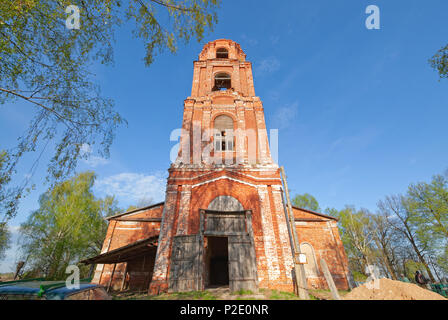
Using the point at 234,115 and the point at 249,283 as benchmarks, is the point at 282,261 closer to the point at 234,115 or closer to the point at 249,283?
the point at 249,283

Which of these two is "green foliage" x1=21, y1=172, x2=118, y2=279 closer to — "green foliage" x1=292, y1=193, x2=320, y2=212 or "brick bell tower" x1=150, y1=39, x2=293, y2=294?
"brick bell tower" x1=150, y1=39, x2=293, y2=294

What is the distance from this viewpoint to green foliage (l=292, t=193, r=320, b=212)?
1064 inches

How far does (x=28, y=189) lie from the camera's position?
4.58 meters

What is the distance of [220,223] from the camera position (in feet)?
31.8

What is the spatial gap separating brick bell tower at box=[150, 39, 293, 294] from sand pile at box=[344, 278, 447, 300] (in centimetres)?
306

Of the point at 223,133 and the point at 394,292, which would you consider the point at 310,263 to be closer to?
the point at 394,292

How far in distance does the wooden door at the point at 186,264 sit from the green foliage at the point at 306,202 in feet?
73.6

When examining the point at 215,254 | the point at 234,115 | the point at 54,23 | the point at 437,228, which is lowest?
the point at 215,254

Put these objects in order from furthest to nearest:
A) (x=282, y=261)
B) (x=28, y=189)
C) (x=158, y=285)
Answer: (x=282, y=261)
(x=158, y=285)
(x=28, y=189)

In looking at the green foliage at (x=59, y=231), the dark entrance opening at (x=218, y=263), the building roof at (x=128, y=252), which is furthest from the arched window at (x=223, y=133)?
the green foliage at (x=59, y=231)

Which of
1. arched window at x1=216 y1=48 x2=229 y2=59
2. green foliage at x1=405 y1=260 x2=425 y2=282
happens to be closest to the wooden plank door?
arched window at x1=216 y1=48 x2=229 y2=59

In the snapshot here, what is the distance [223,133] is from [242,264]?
870cm

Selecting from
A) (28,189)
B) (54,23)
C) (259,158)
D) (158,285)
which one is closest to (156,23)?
(54,23)

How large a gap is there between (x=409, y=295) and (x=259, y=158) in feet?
27.9
